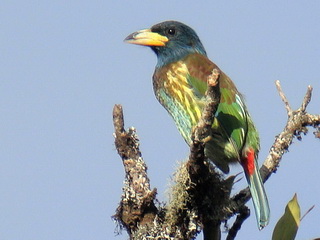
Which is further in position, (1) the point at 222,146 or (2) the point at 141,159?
(1) the point at 222,146

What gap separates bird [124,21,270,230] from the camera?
4535 millimetres

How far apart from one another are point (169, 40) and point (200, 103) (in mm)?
1063

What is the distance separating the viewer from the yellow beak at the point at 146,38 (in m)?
5.54

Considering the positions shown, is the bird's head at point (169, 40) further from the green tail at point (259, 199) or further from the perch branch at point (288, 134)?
the green tail at point (259, 199)

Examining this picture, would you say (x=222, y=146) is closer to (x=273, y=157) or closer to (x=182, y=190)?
(x=273, y=157)

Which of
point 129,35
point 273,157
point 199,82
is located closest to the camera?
point 273,157

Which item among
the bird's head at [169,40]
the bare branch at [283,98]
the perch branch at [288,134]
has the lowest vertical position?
the perch branch at [288,134]

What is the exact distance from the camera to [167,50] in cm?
565

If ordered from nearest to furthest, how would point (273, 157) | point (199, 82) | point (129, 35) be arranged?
point (273, 157), point (199, 82), point (129, 35)

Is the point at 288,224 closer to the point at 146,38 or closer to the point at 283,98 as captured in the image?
the point at 283,98

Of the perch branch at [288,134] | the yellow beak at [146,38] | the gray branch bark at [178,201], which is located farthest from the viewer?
the yellow beak at [146,38]

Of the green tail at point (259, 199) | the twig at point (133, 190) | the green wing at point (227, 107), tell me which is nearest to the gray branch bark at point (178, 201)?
the twig at point (133, 190)

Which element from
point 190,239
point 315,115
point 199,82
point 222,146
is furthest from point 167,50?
point 190,239

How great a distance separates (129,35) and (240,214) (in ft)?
7.47
